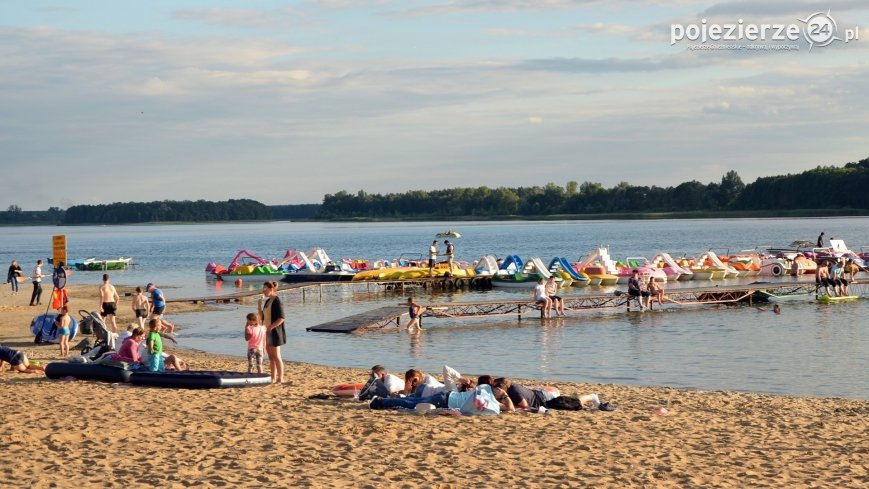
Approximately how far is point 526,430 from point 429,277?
100ft

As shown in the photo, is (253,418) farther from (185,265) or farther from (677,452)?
(185,265)

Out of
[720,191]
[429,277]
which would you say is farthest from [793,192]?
[429,277]

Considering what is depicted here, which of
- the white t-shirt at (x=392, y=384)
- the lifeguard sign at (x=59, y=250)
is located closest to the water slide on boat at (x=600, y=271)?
the lifeguard sign at (x=59, y=250)

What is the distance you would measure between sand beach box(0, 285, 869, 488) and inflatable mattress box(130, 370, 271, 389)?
23cm

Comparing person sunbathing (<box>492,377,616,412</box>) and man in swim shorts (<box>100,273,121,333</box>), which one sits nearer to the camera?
person sunbathing (<box>492,377,616,412</box>)

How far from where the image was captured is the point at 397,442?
10648 mm

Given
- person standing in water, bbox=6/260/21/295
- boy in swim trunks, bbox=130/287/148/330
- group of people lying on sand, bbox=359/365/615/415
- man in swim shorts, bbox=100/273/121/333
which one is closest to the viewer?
group of people lying on sand, bbox=359/365/615/415

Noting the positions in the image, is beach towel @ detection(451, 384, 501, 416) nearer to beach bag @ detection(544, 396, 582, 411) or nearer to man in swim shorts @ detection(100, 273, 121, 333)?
beach bag @ detection(544, 396, 582, 411)

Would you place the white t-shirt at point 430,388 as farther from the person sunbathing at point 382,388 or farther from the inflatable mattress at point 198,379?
the inflatable mattress at point 198,379

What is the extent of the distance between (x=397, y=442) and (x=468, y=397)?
1920 mm

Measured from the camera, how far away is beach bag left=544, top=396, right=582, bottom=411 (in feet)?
41.7

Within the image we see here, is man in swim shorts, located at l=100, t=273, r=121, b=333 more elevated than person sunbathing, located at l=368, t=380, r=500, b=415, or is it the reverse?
man in swim shorts, located at l=100, t=273, r=121, b=333

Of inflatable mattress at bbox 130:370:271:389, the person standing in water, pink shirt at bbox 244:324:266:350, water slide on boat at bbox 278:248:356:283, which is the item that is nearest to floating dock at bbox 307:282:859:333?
pink shirt at bbox 244:324:266:350

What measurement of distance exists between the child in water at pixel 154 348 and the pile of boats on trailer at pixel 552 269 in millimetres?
25985
